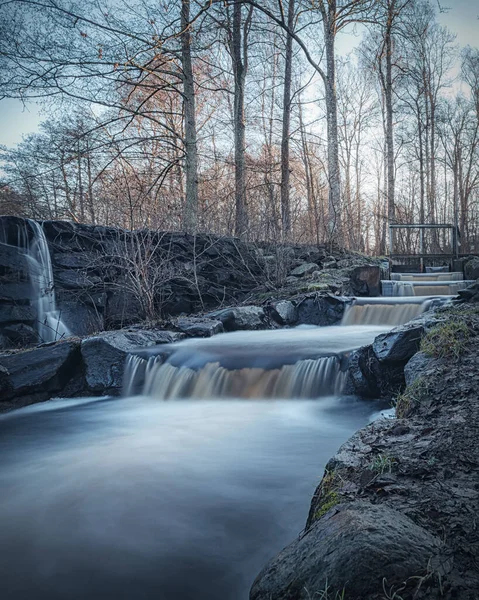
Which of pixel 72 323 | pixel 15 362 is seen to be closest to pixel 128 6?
pixel 72 323

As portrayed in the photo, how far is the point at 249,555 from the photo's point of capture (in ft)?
7.36

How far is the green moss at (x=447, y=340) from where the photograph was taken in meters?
3.43

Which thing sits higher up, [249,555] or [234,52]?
[234,52]

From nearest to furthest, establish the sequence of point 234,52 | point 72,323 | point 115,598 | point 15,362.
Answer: point 115,598 → point 15,362 → point 72,323 → point 234,52

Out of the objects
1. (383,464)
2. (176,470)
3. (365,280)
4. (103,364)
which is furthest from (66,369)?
(365,280)

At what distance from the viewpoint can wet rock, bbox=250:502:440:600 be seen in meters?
1.24

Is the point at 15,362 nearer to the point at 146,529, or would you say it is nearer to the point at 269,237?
the point at 146,529

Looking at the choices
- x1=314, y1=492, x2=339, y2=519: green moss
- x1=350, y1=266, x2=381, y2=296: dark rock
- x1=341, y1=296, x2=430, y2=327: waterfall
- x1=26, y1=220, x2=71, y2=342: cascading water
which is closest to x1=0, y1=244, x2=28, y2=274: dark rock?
x1=26, y1=220, x2=71, y2=342: cascading water

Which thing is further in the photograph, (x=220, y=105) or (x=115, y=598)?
(x=220, y=105)

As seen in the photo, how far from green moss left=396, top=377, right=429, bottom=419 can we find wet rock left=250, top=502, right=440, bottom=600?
146 centimetres

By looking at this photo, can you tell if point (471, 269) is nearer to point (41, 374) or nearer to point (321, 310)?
point (321, 310)

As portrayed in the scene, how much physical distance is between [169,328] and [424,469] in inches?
235

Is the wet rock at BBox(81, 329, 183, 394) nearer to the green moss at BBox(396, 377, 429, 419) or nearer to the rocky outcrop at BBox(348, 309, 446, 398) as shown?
the rocky outcrop at BBox(348, 309, 446, 398)

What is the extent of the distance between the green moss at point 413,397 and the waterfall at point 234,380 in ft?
6.09
